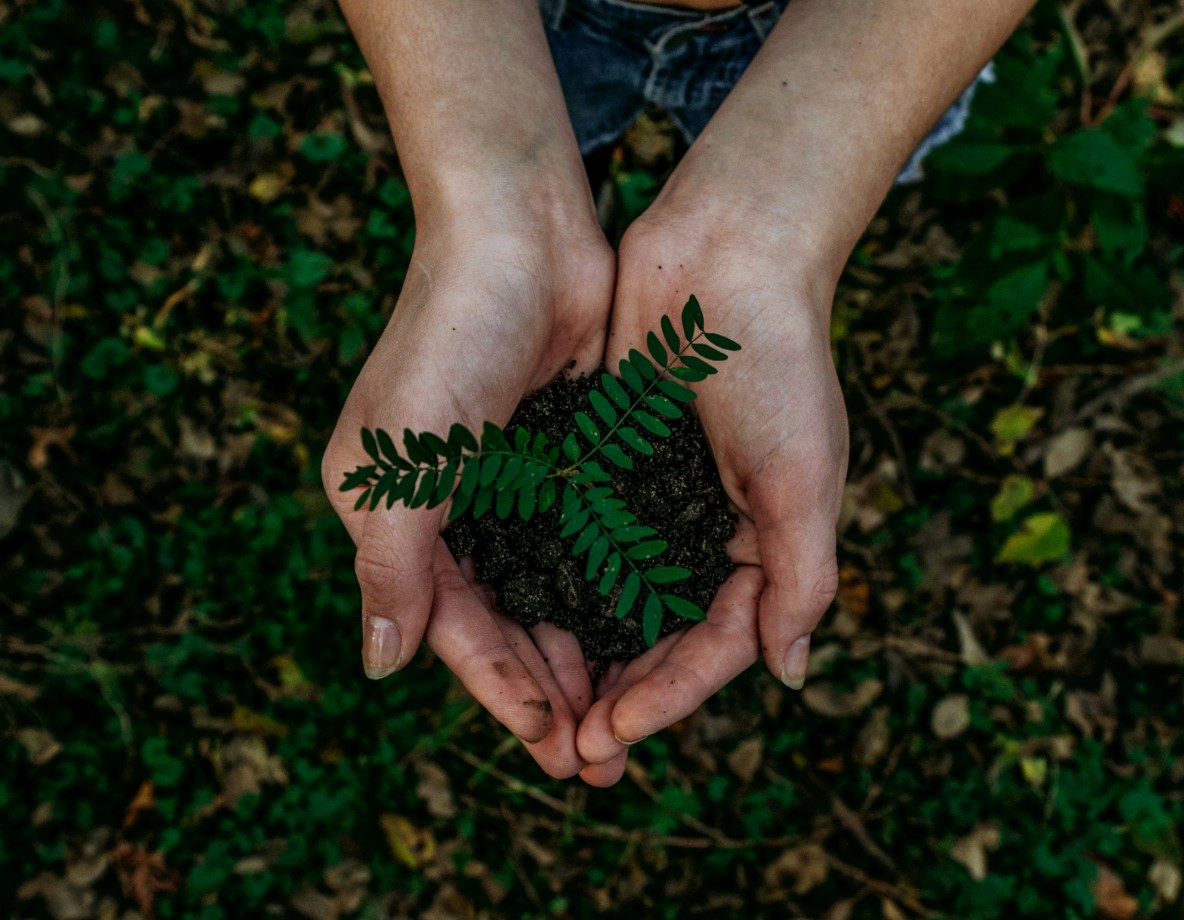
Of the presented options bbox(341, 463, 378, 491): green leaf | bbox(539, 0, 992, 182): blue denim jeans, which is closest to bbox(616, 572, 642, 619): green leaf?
bbox(341, 463, 378, 491): green leaf

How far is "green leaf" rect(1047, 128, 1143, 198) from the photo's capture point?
3309 mm

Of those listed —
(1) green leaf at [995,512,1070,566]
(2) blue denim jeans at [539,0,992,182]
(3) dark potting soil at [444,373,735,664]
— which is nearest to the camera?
(3) dark potting soil at [444,373,735,664]

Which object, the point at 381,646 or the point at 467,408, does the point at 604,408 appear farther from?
the point at 381,646

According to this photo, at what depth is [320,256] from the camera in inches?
159

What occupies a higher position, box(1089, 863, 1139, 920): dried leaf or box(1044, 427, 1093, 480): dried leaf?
box(1044, 427, 1093, 480): dried leaf

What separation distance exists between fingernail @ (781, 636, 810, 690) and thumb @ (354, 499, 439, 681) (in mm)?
967

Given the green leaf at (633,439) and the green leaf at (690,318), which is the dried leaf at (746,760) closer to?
the green leaf at (633,439)

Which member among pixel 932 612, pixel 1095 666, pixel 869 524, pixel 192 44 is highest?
pixel 192 44

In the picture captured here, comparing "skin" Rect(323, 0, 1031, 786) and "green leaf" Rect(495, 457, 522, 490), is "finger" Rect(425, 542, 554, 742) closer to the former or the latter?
"skin" Rect(323, 0, 1031, 786)

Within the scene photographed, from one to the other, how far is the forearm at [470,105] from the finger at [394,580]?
0.88 meters

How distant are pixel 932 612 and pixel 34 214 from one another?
4229mm

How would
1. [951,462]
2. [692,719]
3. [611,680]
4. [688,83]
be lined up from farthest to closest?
[951,462] → [692,719] → [688,83] → [611,680]

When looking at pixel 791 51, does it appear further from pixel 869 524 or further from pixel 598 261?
pixel 869 524

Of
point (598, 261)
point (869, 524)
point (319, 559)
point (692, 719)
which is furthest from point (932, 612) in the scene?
point (319, 559)
